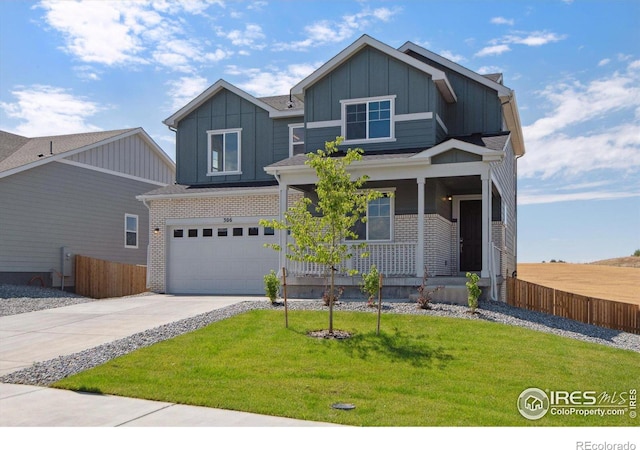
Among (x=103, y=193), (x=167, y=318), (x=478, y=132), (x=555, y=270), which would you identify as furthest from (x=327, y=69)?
(x=555, y=270)

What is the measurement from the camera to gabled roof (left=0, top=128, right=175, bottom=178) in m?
23.1

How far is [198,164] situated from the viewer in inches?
893

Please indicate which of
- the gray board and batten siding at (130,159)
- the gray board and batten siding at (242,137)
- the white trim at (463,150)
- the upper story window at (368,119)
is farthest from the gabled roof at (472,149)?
the gray board and batten siding at (130,159)

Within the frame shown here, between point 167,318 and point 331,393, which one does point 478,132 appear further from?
point 331,393

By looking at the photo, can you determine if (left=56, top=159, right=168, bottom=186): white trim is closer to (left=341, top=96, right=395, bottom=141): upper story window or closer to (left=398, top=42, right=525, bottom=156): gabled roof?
(left=341, top=96, right=395, bottom=141): upper story window

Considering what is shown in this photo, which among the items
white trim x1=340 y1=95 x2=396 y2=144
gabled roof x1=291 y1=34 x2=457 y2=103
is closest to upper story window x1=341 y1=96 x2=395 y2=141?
white trim x1=340 y1=95 x2=396 y2=144

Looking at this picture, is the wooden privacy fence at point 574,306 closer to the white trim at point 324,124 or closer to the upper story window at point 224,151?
the white trim at point 324,124

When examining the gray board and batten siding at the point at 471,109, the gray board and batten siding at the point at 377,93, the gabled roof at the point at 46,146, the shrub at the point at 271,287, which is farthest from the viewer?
the gabled roof at the point at 46,146

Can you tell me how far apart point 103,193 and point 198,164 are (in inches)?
225

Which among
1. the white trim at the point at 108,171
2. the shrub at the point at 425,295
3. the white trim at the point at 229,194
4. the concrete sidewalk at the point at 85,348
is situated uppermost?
the white trim at the point at 108,171

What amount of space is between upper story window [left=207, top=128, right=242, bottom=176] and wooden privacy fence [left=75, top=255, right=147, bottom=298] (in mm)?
4628

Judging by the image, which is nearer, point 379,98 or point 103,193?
point 379,98

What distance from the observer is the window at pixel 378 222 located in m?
18.5

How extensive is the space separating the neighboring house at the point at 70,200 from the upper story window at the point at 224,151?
232 inches
